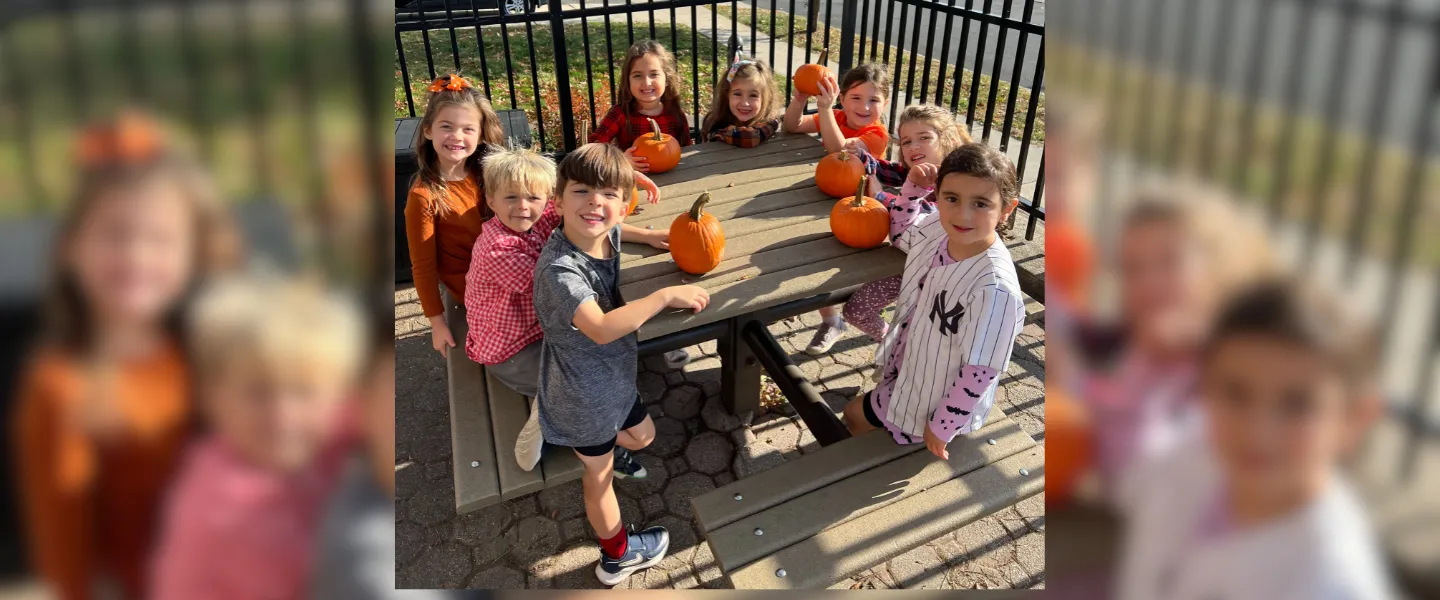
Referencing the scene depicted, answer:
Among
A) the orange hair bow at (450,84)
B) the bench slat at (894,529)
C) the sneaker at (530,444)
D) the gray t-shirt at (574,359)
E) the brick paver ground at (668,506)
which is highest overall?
the orange hair bow at (450,84)

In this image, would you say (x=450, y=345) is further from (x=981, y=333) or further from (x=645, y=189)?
(x=981, y=333)

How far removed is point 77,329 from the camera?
36 cm

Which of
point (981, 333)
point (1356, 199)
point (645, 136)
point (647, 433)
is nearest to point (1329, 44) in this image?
point (1356, 199)

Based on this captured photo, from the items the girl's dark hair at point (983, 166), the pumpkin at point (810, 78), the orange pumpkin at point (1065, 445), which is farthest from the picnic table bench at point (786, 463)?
the orange pumpkin at point (1065, 445)

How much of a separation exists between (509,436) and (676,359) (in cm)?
151

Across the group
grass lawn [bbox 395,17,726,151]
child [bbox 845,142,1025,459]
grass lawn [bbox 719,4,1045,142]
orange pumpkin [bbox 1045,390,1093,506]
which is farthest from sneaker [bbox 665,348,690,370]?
orange pumpkin [bbox 1045,390,1093,506]

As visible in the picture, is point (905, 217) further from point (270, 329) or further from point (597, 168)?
point (270, 329)

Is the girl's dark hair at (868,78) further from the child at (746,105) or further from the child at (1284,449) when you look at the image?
the child at (1284,449)

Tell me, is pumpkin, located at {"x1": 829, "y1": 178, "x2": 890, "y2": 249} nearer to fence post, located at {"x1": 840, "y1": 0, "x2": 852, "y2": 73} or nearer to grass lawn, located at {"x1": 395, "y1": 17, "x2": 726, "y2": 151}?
fence post, located at {"x1": 840, "y1": 0, "x2": 852, "y2": 73}

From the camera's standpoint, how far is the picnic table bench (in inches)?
85.4

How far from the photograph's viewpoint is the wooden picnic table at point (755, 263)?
2.69m

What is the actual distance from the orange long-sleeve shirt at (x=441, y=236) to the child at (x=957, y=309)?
1.65 meters

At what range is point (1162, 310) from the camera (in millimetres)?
335

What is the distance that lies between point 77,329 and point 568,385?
6.73 feet
